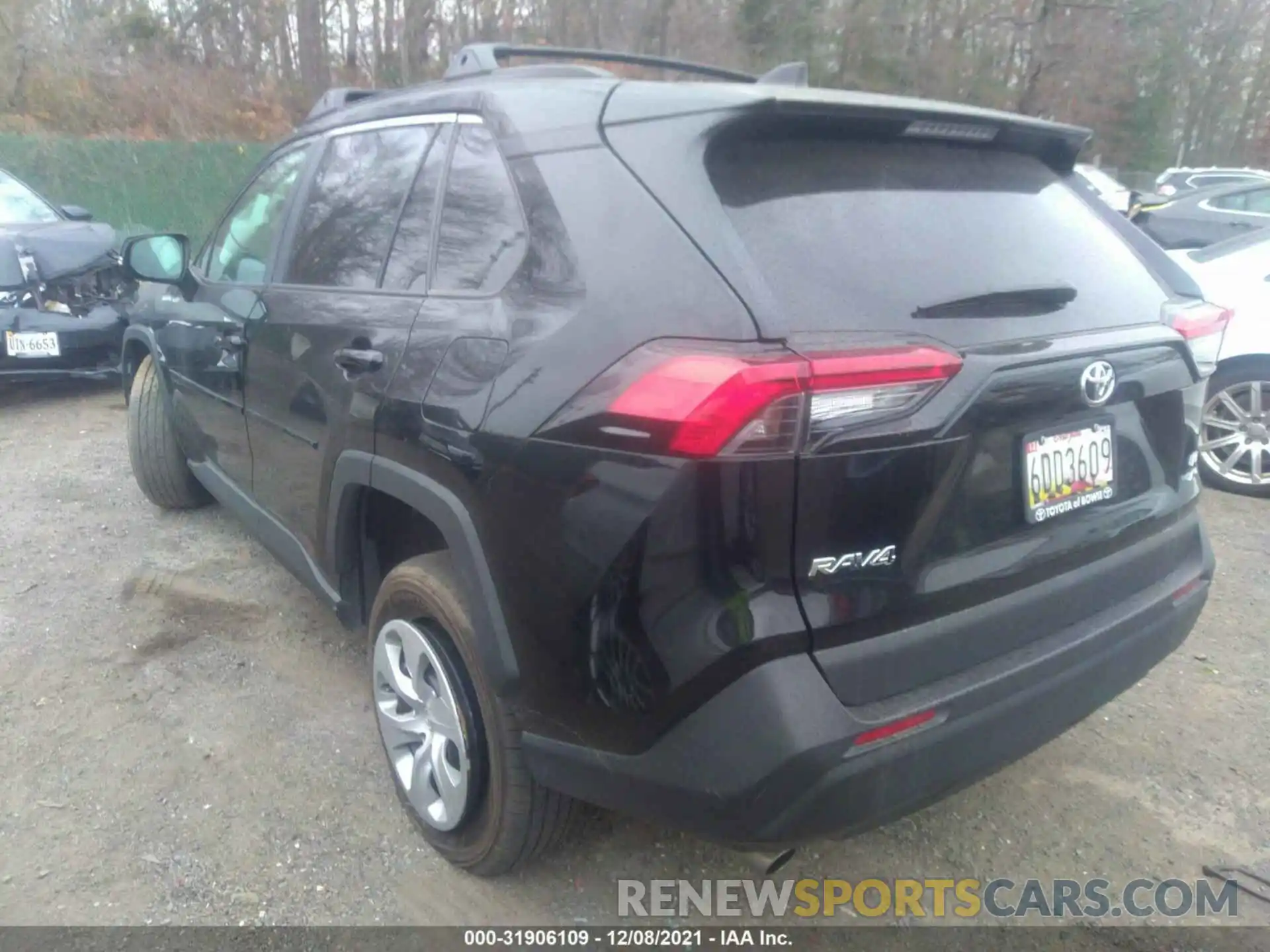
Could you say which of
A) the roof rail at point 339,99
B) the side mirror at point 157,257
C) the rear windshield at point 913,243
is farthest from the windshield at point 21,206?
the rear windshield at point 913,243

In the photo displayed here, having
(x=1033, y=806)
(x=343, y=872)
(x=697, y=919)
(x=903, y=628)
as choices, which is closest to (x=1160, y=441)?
(x=903, y=628)

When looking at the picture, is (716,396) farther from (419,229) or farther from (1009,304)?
(419,229)

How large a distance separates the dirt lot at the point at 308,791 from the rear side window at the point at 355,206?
4.65 feet

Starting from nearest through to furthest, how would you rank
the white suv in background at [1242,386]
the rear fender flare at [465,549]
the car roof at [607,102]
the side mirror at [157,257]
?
1. the car roof at [607,102]
2. the rear fender flare at [465,549]
3. the side mirror at [157,257]
4. the white suv in background at [1242,386]

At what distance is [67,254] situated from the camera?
23.2ft

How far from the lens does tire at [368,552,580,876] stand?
2.23 meters

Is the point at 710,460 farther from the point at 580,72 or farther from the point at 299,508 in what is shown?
the point at 299,508

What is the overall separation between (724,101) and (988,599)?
109 centimetres

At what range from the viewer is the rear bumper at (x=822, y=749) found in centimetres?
173

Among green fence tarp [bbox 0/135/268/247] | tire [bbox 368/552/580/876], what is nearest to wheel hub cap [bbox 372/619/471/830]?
tire [bbox 368/552/580/876]

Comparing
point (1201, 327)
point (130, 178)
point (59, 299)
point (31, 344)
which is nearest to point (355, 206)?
point (1201, 327)

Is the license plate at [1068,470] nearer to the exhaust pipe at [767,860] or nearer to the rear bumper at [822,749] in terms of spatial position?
the rear bumper at [822,749]

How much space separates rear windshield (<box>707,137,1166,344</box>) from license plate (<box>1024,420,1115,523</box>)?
219 mm

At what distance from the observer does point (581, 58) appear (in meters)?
3.44
